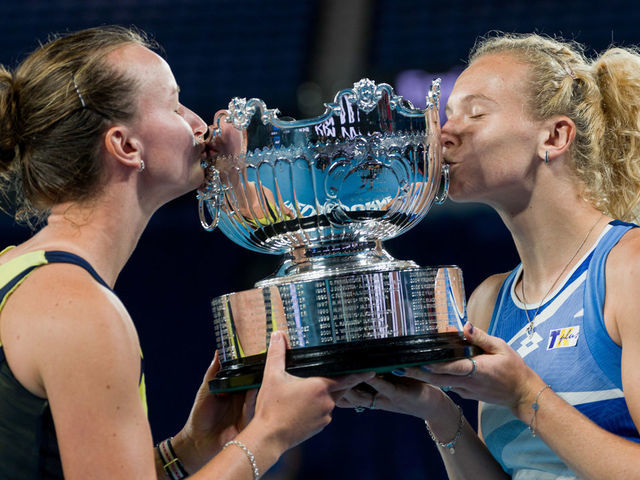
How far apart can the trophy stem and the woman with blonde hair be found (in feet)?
→ 0.63

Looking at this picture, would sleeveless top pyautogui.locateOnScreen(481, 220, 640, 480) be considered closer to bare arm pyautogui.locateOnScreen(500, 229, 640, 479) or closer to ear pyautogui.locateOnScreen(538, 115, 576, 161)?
bare arm pyautogui.locateOnScreen(500, 229, 640, 479)

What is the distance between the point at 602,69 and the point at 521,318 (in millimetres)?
500

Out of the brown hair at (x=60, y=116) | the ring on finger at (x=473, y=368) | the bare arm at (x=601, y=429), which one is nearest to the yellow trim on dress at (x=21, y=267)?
the brown hair at (x=60, y=116)

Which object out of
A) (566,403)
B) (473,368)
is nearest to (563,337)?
(566,403)

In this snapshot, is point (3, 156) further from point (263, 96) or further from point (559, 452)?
point (263, 96)

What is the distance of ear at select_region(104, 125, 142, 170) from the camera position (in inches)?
49.1

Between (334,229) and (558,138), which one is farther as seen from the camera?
(558,138)

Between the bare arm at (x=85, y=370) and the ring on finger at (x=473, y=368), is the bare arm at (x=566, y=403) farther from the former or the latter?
the bare arm at (x=85, y=370)

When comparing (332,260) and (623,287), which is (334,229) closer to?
(332,260)

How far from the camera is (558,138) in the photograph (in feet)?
5.01

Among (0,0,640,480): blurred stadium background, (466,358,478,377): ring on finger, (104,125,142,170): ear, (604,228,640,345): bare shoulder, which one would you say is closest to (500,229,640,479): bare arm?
(604,228,640,345): bare shoulder

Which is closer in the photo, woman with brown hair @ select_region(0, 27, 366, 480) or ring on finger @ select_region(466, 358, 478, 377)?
woman with brown hair @ select_region(0, 27, 366, 480)

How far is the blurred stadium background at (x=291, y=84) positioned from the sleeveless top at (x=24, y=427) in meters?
2.91

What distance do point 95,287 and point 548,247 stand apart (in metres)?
0.83
